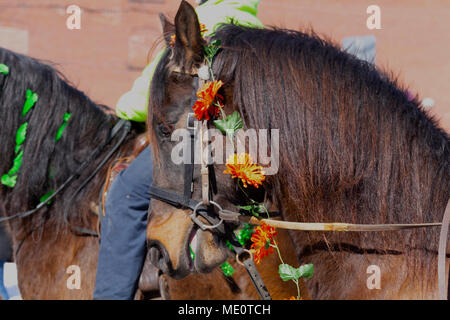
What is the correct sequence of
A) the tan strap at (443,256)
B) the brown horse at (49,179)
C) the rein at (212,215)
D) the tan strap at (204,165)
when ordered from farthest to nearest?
1. the brown horse at (49,179)
2. the tan strap at (204,165)
3. the rein at (212,215)
4. the tan strap at (443,256)

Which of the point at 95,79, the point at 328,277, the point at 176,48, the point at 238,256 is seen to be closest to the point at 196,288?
the point at 238,256

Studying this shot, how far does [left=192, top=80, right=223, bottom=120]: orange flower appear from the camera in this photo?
1.62 m

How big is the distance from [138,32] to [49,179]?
5.74m

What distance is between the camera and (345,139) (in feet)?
5.12

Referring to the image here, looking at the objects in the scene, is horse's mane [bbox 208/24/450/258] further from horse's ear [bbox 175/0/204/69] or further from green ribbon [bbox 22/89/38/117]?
green ribbon [bbox 22/89/38/117]

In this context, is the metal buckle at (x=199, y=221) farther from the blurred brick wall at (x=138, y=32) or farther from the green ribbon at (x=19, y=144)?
the blurred brick wall at (x=138, y=32)

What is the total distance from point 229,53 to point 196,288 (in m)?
1.39

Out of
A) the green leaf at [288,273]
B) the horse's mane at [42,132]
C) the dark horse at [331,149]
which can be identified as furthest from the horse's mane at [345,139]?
the horse's mane at [42,132]

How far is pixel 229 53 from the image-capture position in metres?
1.69

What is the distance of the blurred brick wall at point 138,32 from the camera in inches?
293

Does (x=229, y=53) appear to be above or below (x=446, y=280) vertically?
above

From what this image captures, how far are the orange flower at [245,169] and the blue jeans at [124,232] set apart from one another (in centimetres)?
88

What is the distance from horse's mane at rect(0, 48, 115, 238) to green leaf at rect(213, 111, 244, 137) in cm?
139
